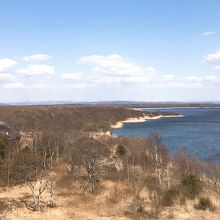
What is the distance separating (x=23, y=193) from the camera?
3666 cm

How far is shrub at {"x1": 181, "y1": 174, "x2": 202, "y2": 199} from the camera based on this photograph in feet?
110

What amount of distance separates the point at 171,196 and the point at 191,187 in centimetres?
261

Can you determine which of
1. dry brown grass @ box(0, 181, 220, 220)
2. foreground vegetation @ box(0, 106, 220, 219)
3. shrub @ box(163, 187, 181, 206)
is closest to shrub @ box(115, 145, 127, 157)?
foreground vegetation @ box(0, 106, 220, 219)

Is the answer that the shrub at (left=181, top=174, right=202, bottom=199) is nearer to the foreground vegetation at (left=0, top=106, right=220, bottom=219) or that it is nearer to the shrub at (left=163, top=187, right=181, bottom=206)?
the foreground vegetation at (left=0, top=106, right=220, bottom=219)

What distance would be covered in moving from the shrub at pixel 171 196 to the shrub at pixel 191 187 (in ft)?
2.94

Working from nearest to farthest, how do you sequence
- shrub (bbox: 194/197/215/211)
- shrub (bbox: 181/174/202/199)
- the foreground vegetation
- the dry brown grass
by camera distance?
the dry brown grass, the foreground vegetation, shrub (bbox: 194/197/215/211), shrub (bbox: 181/174/202/199)

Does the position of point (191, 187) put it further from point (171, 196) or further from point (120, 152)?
point (120, 152)

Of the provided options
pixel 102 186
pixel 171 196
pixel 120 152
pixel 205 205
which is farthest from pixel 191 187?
pixel 120 152

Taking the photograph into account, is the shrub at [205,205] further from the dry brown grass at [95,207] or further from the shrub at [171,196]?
the shrub at [171,196]

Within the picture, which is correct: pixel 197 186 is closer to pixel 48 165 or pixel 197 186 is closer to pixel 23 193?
pixel 23 193

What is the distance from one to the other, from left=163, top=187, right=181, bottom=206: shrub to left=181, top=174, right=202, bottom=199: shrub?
90 centimetres

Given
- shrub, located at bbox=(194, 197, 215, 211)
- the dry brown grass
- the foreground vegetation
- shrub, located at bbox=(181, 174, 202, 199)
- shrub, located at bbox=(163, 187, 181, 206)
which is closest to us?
the dry brown grass

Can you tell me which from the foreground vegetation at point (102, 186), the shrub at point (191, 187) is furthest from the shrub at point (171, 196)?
the shrub at point (191, 187)

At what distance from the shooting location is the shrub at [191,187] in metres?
33.6
